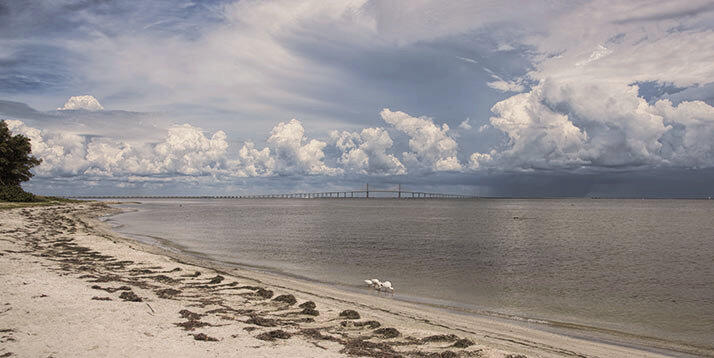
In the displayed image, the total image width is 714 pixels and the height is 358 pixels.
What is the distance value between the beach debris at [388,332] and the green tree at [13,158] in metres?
106

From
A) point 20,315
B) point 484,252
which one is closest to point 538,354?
point 20,315

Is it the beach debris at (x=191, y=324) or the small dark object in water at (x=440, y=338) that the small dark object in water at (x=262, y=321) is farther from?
the small dark object in water at (x=440, y=338)

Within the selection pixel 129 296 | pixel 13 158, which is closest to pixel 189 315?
pixel 129 296

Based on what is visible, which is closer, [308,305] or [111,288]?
[308,305]

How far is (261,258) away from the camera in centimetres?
3434

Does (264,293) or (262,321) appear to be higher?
(262,321)

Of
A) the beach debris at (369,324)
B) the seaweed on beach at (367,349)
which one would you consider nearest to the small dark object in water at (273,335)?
the seaweed on beach at (367,349)

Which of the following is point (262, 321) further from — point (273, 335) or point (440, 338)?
point (440, 338)

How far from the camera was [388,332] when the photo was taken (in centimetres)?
1230

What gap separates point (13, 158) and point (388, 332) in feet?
368

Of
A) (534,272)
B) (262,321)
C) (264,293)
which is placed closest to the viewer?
(262,321)

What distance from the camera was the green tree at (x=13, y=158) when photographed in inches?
3573

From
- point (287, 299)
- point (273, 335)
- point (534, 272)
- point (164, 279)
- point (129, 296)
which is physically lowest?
point (534, 272)

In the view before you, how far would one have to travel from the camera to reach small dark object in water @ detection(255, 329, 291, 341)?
36.4ft
